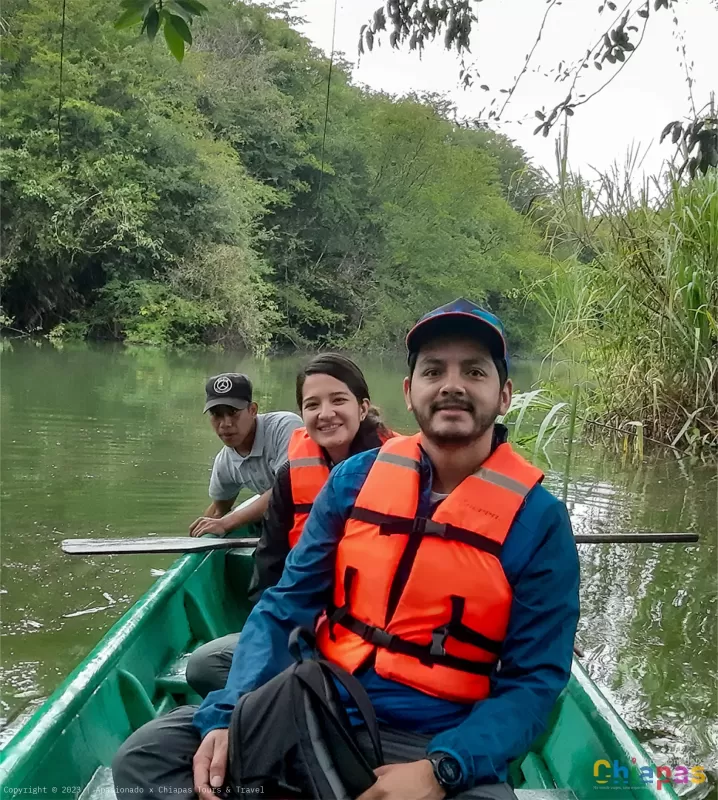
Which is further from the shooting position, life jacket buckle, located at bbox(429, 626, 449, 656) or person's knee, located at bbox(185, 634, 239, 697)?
person's knee, located at bbox(185, 634, 239, 697)

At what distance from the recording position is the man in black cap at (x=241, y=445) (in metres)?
3.09

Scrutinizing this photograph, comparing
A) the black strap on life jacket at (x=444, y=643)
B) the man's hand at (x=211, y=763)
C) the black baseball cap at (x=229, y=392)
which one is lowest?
the man's hand at (x=211, y=763)

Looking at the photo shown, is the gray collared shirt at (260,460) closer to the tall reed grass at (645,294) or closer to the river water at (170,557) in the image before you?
the river water at (170,557)

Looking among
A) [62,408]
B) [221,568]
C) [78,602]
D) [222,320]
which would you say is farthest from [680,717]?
[222,320]

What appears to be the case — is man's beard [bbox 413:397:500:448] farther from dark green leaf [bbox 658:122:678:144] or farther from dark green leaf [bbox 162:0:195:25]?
dark green leaf [bbox 658:122:678:144]

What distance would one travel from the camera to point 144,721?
2020mm

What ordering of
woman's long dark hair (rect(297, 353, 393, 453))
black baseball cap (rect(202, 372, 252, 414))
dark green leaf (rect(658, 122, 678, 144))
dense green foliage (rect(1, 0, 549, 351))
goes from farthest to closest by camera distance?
dense green foliage (rect(1, 0, 549, 351)) → black baseball cap (rect(202, 372, 252, 414)) → dark green leaf (rect(658, 122, 678, 144)) → woman's long dark hair (rect(297, 353, 393, 453))

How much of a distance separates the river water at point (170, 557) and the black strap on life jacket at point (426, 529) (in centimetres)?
152

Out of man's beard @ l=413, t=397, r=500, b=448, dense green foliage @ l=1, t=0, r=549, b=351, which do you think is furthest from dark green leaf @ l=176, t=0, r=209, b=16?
dense green foliage @ l=1, t=0, r=549, b=351

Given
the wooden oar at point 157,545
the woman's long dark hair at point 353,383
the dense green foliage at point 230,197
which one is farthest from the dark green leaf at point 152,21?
the dense green foliage at point 230,197

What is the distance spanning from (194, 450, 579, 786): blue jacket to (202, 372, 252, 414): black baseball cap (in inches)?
64.9

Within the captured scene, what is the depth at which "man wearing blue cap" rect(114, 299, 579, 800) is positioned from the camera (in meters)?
1.33

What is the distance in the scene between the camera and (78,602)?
3551 millimetres

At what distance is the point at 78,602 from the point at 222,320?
16882 mm
